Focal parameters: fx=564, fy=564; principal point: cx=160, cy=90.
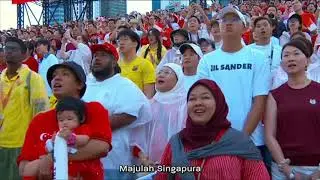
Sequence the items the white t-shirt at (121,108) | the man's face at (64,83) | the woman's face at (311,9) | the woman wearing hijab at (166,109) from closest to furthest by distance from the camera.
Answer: the man's face at (64,83) → the white t-shirt at (121,108) → the woman wearing hijab at (166,109) → the woman's face at (311,9)

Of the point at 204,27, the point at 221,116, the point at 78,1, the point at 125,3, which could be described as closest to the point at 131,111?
the point at 221,116

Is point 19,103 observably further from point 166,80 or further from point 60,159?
point 60,159

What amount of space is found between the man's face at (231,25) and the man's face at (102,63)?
3.21 feet

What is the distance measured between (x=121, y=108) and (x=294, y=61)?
4.63 ft

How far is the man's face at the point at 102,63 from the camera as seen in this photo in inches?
184

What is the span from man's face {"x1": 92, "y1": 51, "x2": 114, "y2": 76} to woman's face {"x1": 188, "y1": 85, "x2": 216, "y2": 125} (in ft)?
4.64

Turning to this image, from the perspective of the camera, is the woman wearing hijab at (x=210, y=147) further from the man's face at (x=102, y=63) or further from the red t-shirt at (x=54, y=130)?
the man's face at (x=102, y=63)

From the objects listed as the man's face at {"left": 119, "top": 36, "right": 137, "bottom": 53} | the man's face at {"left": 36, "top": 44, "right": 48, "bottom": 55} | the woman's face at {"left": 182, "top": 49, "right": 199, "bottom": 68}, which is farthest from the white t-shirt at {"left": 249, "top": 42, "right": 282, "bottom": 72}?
the man's face at {"left": 36, "top": 44, "right": 48, "bottom": 55}

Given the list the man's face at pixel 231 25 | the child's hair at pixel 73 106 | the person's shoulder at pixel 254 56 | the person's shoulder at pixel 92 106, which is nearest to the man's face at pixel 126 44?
the man's face at pixel 231 25

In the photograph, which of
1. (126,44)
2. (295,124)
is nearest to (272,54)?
(126,44)

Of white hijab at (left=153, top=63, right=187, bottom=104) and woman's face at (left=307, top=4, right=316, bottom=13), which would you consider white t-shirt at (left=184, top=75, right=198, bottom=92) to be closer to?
white hijab at (left=153, top=63, right=187, bottom=104)

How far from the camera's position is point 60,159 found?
2641mm

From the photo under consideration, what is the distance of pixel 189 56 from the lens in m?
5.89

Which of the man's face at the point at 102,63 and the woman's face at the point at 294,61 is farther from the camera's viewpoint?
the man's face at the point at 102,63
